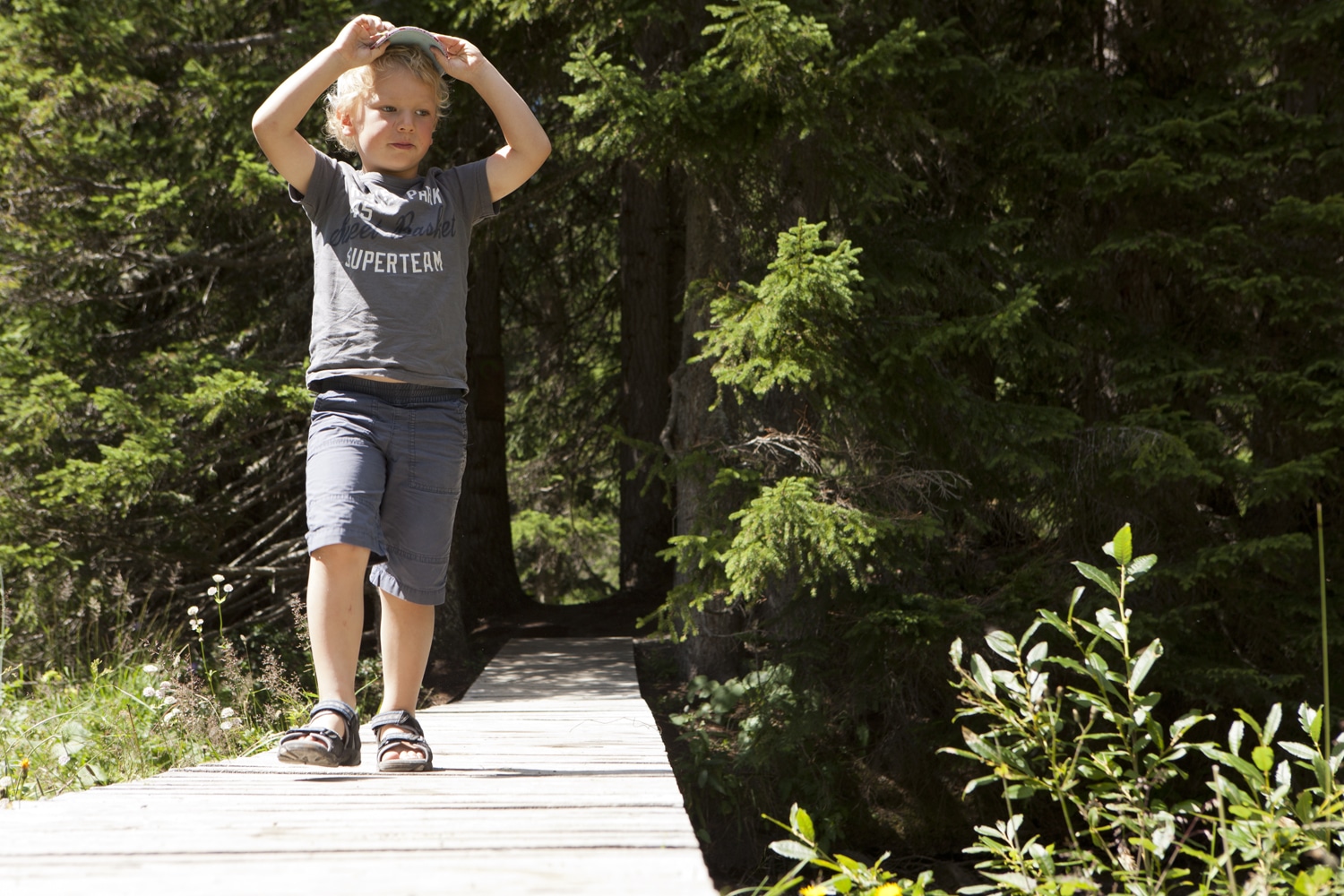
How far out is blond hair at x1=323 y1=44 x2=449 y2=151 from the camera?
124 inches

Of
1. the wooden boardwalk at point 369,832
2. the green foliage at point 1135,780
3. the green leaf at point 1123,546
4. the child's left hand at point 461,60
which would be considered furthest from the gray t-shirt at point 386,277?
the green leaf at point 1123,546

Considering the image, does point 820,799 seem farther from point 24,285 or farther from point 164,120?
point 164,120

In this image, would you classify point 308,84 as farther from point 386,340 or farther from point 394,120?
point 386,340

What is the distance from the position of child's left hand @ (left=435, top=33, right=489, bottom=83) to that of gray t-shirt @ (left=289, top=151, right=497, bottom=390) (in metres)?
0.32

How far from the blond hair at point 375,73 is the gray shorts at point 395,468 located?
84cm

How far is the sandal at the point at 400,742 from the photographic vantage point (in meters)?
2.96

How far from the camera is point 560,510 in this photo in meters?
14.9

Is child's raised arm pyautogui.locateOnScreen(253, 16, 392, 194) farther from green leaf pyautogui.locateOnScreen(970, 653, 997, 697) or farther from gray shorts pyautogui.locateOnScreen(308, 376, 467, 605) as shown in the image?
green leaf pyautogui.locateOnScreen(970, 653, 997, 697)

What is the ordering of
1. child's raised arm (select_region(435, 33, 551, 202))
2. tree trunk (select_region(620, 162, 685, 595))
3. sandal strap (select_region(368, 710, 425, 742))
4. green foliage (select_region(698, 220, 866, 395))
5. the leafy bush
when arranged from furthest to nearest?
tree trunk (select_region(620, 162, 685, 595)) < green foliage (select_region(698, 220, 866, 395)) < child's raised arm (select_region(435, 33, 551, 202)) < sandal strap (select_region(368, 710, 425, 742)) < the leafy bush

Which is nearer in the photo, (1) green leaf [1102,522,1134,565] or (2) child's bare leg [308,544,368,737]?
(1) green leaf [1102,522,1134,565]

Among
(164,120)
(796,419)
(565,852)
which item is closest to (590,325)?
(164,120)

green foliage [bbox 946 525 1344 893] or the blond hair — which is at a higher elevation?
the blond hair

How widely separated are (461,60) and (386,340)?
836mm

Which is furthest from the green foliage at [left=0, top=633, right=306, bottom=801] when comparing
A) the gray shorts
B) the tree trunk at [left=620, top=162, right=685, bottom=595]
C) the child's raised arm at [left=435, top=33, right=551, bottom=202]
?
the tree trunk at [left=620, top=162, right=685, bottom=595]
